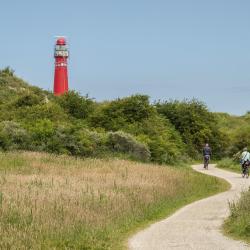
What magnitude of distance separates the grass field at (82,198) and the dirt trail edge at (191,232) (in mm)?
569

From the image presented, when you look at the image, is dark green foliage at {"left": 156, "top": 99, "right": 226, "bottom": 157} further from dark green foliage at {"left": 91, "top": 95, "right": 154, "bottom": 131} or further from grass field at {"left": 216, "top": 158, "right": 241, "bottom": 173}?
grass field at {"left": 216, "top": 158, "right": 241, "bottom": 173}

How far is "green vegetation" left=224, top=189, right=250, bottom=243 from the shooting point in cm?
1691

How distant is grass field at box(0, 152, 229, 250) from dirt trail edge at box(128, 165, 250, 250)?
1.87 ft

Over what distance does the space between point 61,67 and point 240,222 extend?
190ft

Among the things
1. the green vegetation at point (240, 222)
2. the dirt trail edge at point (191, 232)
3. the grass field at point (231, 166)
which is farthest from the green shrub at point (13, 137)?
the green vegetation at point (240, 222)

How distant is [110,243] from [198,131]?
46774mm

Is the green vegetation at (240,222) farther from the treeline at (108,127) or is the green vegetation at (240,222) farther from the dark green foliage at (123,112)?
the dark green foliage at (123,112)

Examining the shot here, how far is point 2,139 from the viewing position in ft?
130

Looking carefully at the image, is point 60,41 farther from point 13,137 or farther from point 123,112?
point 13,137

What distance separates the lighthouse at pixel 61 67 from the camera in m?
73.1

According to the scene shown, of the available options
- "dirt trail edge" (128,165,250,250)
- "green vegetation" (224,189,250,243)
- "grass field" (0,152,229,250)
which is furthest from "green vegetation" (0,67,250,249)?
"green vegetation" (224,189,250,243)

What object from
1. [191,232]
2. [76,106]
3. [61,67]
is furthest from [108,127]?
[191,232]

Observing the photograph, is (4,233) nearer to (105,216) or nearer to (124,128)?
(105,216)

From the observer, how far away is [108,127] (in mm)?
55531
